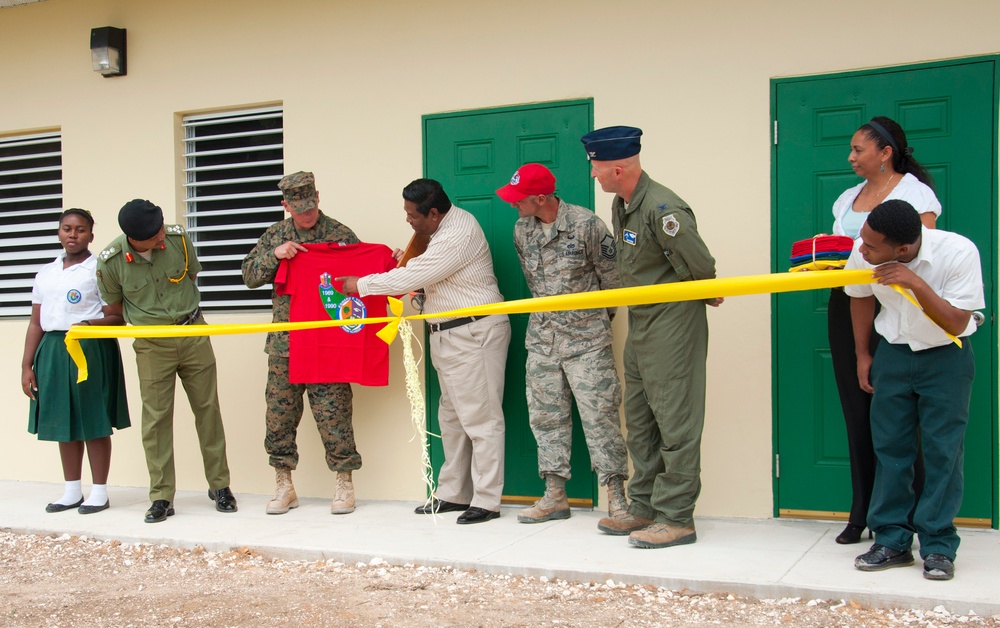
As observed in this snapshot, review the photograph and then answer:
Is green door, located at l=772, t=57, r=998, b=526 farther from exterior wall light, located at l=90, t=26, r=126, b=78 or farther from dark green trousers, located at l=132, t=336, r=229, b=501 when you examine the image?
exterior wall light, located at l=90, t=26, r=126, b=78

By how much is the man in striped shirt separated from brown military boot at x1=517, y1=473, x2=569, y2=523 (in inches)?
8.9

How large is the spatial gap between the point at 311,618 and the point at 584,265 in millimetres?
2374

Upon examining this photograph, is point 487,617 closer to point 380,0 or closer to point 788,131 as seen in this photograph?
point 788,131

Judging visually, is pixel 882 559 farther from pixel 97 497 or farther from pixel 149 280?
pixel 97 497

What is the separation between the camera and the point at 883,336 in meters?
4.18

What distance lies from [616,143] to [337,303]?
2123mm

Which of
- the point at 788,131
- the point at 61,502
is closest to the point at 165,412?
the point at 61,502

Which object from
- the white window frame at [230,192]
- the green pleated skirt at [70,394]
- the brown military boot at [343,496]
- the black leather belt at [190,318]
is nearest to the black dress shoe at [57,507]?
the green pleated skirt at [70,394]

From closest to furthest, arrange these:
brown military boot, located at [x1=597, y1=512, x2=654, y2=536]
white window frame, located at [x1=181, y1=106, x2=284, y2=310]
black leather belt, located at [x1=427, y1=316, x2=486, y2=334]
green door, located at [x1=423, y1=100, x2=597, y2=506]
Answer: brown military boot, located at [x1=597, y1=512, x2=654, y2=536] < black leather belt, located at [x1=427, y1=316, x2=486, y2=334] < green door, located at [x1=423, y1=100, x2=597, y2=506] < white window frame, located at [x1=181, y1=106, x2=284, y2=310]

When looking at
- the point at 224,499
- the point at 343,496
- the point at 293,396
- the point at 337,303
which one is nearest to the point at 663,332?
the point at 337,303

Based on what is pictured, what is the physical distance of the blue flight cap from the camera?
4785 mm

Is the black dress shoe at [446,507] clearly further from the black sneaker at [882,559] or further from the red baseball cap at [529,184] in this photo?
the black sneaker at [882,559]

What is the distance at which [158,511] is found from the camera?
586cm

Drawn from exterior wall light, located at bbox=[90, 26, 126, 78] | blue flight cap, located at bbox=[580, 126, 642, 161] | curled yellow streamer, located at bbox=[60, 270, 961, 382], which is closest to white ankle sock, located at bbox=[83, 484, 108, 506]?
curled yellow streamer, located at bbox=[60, 270, 961, 382]
